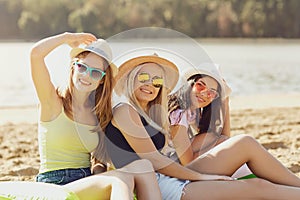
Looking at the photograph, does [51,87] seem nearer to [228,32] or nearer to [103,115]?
[103,115]

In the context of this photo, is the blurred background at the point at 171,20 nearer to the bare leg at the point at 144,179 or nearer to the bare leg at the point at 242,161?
the bare leg at the point at 242,161

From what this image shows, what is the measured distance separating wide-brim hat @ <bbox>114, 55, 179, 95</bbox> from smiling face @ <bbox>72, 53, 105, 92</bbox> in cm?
13

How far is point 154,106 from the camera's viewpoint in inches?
113

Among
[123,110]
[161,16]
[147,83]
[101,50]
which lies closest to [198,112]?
[147,83]

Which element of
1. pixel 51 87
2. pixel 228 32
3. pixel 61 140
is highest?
pixel 51 87

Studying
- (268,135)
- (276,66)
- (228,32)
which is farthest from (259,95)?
(228,32)

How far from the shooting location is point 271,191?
2.79 m

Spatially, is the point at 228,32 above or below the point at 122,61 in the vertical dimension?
below

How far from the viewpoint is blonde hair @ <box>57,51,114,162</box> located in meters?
2.72

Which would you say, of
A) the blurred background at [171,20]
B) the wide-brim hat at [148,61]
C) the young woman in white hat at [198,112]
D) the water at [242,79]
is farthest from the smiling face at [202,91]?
the blurred background at [171,20]

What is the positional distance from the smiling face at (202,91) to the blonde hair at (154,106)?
0.22 m

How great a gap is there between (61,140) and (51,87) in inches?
9.5

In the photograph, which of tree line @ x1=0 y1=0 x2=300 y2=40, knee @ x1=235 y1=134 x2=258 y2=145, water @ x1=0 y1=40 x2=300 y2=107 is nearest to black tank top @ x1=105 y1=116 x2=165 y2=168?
knee @ x1=235 y1=134 x2=258 y2=145

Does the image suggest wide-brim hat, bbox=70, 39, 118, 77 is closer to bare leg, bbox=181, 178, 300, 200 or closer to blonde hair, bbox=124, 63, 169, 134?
blonde hair, bbox=124, 63, 169, 134
